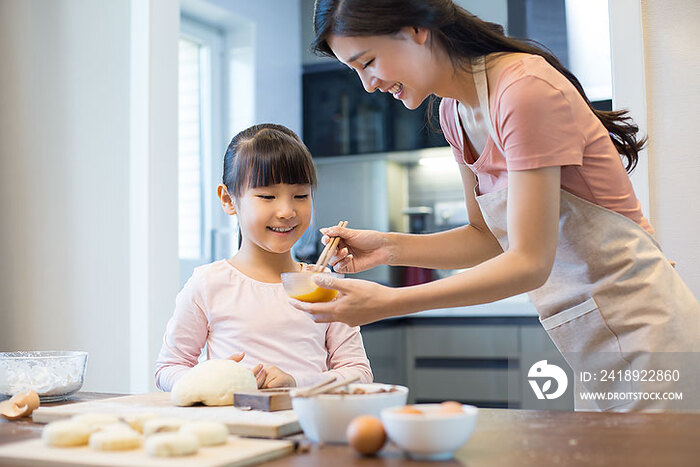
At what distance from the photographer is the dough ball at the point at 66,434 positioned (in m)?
0.88

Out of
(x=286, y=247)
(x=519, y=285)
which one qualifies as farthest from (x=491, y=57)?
(x=286, y=247)

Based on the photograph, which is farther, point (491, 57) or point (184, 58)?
point (184, 58)

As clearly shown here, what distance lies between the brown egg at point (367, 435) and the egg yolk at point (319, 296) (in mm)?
365

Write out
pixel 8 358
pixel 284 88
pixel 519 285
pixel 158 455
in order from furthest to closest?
pixel 284 88 < pixel 8 358 < pixel 519 285 < pixel 158 455

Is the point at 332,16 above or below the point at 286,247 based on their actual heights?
above

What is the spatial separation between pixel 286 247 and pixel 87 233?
1271mm

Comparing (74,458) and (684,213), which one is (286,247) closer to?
(74,458)

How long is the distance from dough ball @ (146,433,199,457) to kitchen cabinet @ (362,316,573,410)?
110 inches

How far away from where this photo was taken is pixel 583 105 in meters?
1.26

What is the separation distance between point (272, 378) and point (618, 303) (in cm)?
64

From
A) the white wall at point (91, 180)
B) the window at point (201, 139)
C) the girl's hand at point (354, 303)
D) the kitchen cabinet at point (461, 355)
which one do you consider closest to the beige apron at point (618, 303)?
the girl's hand at point (354, 303)

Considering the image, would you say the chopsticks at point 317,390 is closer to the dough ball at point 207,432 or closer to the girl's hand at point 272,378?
the dough ball at point 207,432

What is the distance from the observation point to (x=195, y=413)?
3.52ft

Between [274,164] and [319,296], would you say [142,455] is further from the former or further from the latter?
[274,164]
